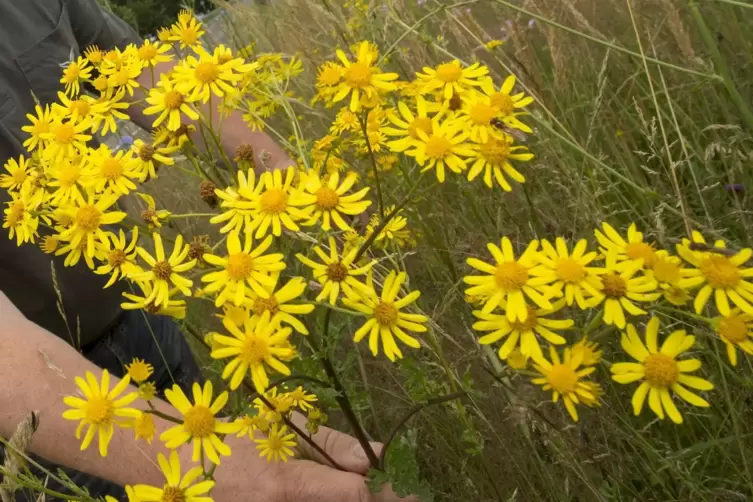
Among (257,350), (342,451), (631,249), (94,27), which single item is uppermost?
(94,27)

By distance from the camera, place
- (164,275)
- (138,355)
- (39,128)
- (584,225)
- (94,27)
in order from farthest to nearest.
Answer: (94,27) < (138,355) < (584,225) < (39,128) < (164,275)

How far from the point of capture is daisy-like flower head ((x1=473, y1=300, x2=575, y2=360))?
63 cm

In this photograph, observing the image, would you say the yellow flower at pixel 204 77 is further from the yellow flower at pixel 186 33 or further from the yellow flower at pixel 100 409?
the yellow flower at pixel 100 409

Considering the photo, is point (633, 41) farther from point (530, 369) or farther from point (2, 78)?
point (2, 78)

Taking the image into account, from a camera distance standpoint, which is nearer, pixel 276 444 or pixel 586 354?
pixel 586 354

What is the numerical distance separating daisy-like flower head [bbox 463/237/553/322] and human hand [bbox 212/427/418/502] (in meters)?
0.35

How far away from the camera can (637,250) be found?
0.65 m

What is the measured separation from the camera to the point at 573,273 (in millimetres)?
640

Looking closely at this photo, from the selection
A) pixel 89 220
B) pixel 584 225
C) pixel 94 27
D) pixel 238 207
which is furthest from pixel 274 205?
pixel 94 27

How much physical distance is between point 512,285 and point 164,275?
41 centimetres

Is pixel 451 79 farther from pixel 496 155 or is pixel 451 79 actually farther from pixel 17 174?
pixel 17 174

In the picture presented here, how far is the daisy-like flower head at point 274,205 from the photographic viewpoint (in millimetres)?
706

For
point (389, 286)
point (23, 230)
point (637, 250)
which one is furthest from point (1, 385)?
point (637, 250)

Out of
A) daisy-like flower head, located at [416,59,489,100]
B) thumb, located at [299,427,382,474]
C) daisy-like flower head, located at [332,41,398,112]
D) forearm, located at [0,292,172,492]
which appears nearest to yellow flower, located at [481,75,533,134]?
daisy-like flower head, located at [416,59,489,100]
